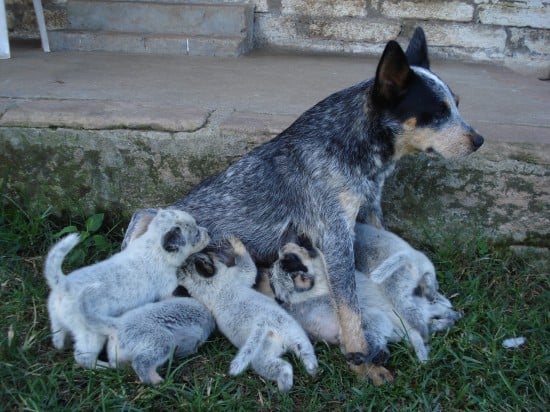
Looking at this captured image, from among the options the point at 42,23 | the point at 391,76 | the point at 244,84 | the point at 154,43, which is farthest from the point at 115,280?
the point at 42,23

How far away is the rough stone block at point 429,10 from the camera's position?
19.0 ft

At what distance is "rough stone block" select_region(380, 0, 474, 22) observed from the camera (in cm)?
579

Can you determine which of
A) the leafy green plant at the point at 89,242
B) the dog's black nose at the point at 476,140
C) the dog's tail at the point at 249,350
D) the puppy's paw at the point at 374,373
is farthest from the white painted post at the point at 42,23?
the puppy's paw at the point at 374,373

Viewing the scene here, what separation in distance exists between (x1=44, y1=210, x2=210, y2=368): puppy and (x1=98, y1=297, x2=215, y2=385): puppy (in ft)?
0.26

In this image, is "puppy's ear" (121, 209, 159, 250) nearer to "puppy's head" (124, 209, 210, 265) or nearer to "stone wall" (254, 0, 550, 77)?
"puppy's head" (124, 209, 210, 265)

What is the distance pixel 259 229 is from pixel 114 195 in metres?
1.08

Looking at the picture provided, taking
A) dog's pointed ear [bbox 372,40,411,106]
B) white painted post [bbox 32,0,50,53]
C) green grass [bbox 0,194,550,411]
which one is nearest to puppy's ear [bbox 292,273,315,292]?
green grass [bbox 0,194,550,411]

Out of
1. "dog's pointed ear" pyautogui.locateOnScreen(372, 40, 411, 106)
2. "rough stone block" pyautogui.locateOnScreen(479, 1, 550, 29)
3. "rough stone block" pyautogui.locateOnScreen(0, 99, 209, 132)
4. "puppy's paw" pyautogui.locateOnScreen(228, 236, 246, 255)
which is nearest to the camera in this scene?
"dog's pointed ear" pyautogui.locateOnScreen(372, 40, 411, 106)

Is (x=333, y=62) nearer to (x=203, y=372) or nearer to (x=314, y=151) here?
(x=314, y=151)

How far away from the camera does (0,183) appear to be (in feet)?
12.3

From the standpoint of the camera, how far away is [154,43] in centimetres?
576

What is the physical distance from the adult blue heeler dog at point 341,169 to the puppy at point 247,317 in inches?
8.3

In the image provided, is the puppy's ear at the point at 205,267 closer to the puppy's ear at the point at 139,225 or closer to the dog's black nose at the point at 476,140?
the puppy's ear at the point at 139,225

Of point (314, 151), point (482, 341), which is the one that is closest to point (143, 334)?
point (314, 151)
